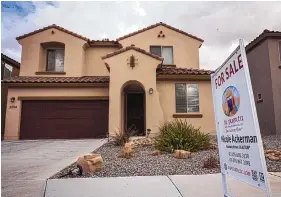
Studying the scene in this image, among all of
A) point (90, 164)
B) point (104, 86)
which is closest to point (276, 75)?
point (104, 86)

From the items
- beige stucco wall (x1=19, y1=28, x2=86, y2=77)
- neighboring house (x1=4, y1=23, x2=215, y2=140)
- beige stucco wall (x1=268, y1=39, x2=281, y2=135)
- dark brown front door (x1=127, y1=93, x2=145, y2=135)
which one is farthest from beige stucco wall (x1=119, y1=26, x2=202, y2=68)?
beige stucco wall (x1=268, y1=39, x2=281, y2=135)

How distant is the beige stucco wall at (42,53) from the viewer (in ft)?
52.6

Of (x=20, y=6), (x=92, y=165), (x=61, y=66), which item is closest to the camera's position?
(x=92, y=165)

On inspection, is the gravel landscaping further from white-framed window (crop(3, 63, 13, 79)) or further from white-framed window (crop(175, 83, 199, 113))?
white-framed window (crop(3, 63, 13, 79))

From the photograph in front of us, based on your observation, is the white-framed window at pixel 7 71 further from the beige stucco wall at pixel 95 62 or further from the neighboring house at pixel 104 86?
the beige stucco wall at pixel 95 62

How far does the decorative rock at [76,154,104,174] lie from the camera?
528 centimetres

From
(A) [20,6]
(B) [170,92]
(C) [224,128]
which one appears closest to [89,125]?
(B) [170,92]

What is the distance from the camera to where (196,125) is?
45.2ft

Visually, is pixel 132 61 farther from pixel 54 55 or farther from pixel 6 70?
pixel 6 70

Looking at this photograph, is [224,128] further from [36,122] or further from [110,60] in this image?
[36,122]

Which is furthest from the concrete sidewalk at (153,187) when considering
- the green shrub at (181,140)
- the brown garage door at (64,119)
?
the brown garage door at (64,119)

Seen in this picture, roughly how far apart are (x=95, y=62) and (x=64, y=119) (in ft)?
14.9

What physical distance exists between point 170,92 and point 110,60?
149 inches

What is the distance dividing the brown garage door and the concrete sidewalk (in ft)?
31.4
